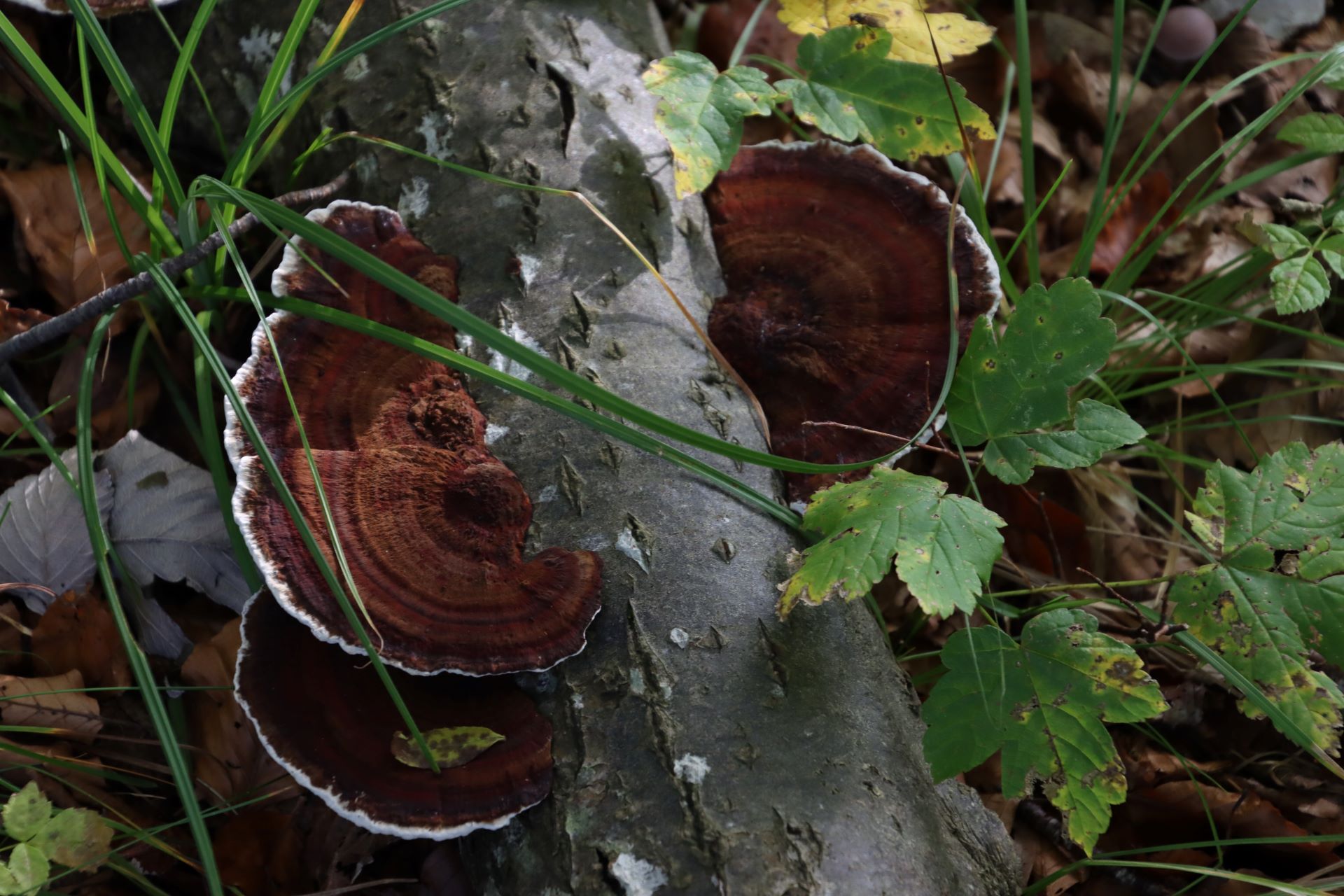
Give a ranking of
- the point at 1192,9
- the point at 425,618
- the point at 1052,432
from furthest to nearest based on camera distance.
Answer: the point at 1192,9 < the point at 1052,432 < the point at 425,618

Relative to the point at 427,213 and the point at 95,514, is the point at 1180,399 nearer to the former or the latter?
the point at 427,213

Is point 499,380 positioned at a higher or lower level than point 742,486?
higher

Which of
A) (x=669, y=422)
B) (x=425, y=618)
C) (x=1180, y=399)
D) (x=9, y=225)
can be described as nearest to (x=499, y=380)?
(x=669, y=422)

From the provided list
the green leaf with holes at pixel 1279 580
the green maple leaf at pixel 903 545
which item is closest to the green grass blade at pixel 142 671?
the green maple leaf at pixel 903 545

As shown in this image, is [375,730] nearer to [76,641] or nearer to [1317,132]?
[76,641]

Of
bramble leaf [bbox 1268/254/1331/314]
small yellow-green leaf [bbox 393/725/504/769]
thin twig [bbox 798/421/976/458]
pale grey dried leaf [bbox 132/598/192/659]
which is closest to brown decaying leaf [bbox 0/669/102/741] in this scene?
pale grey dried leaf [bbox 132/598/192/659]

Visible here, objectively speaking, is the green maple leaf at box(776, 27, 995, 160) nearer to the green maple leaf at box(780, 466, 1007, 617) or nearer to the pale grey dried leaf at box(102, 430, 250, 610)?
the green maple leaf at box(780, 466, 1007, 617)

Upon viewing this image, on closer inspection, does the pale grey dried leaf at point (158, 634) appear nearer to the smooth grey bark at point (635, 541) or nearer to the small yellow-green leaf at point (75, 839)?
the small yellow-green leaf at point (75, 839)
